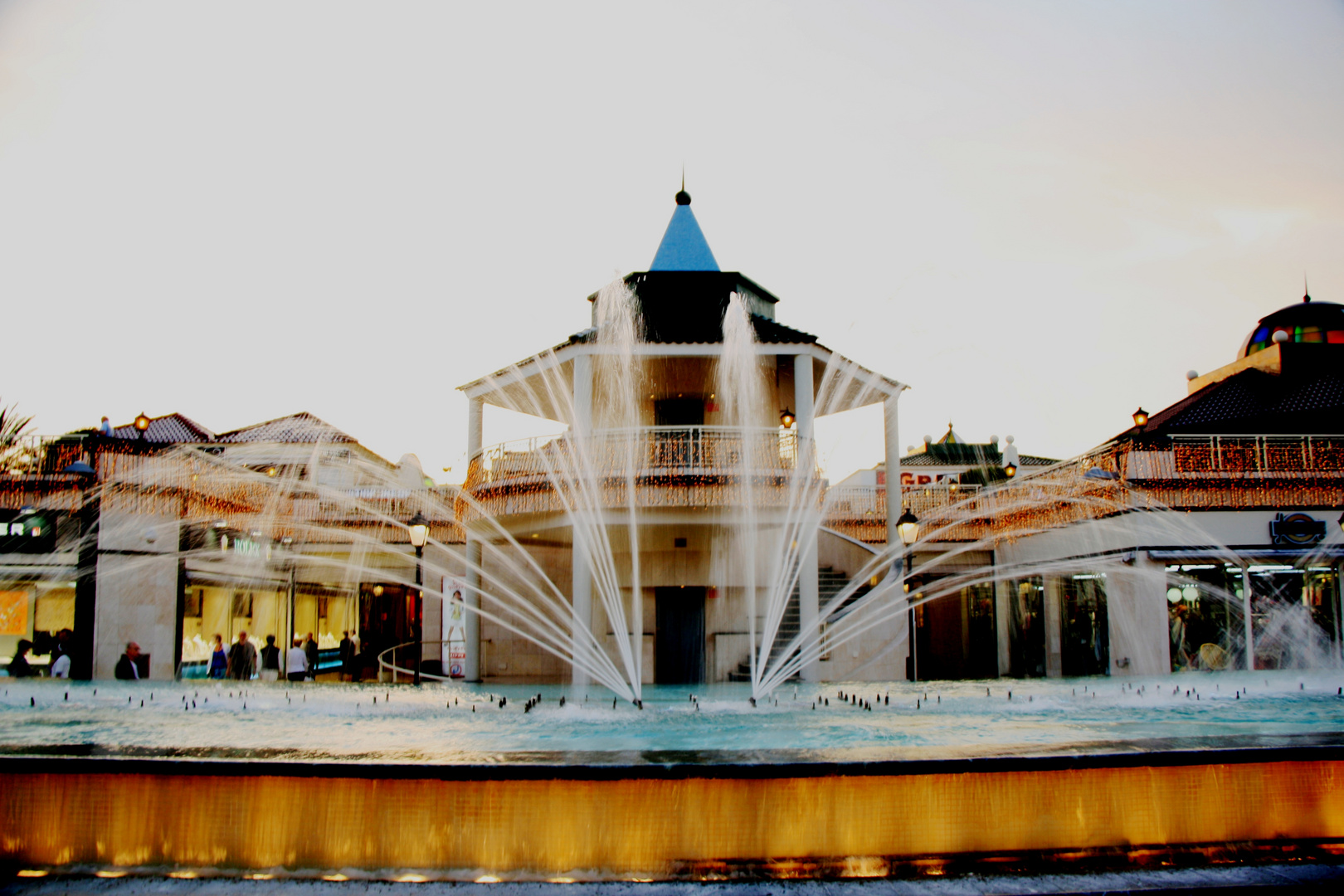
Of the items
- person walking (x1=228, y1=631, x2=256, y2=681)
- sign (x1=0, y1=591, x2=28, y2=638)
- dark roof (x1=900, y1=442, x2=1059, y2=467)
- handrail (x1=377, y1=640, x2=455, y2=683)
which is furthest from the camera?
dark roof (x1=900, y1=442, x2=1059, y2=467)

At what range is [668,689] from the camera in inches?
725

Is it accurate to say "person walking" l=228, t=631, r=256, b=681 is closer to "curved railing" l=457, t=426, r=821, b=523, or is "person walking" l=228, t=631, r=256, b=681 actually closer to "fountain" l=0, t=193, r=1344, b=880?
"fountain" l=0, t=193, r=1344, b=880

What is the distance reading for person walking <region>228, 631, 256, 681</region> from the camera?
2145cm

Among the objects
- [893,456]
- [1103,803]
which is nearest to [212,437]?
[893,456]

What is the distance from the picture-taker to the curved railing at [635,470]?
1928cm

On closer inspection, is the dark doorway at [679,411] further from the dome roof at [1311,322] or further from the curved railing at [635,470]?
the dome roof at [1311,322]

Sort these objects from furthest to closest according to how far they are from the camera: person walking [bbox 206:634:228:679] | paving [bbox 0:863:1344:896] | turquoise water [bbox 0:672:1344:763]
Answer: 1. person walking [bbox 206:634:228:679]
2. turquoise water [bbox 0:672:1344:763]
3. paving [bbox 0:863:1344:896]

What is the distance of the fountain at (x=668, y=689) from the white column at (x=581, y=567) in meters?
0.09

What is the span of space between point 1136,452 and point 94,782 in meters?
23.3

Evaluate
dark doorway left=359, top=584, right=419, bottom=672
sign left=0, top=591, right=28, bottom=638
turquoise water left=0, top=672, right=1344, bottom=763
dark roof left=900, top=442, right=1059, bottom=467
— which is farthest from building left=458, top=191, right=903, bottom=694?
Result: dark roof left=900, top=442, right=1059, bottom=467

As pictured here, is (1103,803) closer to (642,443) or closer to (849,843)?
(849,843)

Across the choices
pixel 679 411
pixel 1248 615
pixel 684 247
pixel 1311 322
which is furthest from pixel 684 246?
pixel 1311 322

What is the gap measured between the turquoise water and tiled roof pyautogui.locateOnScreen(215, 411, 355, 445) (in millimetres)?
28523

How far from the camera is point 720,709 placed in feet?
43.0
